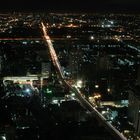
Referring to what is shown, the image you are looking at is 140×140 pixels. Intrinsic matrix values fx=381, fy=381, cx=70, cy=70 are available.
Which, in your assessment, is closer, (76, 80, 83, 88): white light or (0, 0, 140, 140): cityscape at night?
(0, 0, 140, 140): cityscape at night

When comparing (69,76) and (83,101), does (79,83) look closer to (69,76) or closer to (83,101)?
(69,76)

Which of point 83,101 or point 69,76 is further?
point 69,76

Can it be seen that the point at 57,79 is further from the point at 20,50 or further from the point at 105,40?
the point at 105,40

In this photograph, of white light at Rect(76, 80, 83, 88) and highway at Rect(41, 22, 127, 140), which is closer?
highway at Rect(41, 22, 127, 140)

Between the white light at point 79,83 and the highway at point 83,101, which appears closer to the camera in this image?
the highway at point 83,101

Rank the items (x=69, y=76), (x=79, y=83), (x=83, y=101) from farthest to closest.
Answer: (x=69, y=76) → (x=79, y=83) → (x=83, y=101)

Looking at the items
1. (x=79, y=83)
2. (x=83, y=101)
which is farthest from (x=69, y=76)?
(x=83, y=101)

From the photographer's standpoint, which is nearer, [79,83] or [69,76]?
[79,83]

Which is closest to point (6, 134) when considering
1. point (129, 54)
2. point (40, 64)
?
point (40, 64)

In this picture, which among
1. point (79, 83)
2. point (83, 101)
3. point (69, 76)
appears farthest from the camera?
point (69, 76)
